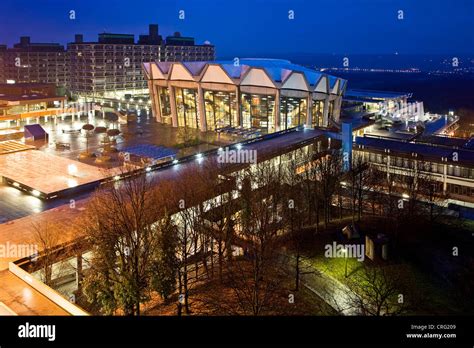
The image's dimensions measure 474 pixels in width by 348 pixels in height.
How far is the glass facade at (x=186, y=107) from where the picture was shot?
35.6m

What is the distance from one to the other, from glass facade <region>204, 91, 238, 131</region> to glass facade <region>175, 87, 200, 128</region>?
1.30 meters

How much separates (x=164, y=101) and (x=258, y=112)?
9680 mm

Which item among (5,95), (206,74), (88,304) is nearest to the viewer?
(88,304)

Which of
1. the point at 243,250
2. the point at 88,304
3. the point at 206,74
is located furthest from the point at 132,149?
the point at 88,304

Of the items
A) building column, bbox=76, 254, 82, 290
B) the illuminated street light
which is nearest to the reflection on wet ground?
the illuminated street light

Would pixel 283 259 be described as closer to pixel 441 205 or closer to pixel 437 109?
pixel 441 205

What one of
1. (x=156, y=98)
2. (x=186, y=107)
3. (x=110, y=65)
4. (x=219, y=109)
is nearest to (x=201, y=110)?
(x=219, y=109)

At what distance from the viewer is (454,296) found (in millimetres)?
12086

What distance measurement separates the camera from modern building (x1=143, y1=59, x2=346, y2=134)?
31511 millimetres

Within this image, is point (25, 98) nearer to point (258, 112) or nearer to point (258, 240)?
point (258, 112)

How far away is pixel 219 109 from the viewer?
3447cm

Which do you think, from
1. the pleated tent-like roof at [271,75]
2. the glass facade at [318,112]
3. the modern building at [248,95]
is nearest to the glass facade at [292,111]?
the modern building at [248,95]

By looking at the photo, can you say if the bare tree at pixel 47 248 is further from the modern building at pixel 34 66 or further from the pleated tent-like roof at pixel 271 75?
the modern building at pixel 34 66

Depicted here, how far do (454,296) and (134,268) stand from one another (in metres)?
8.86
